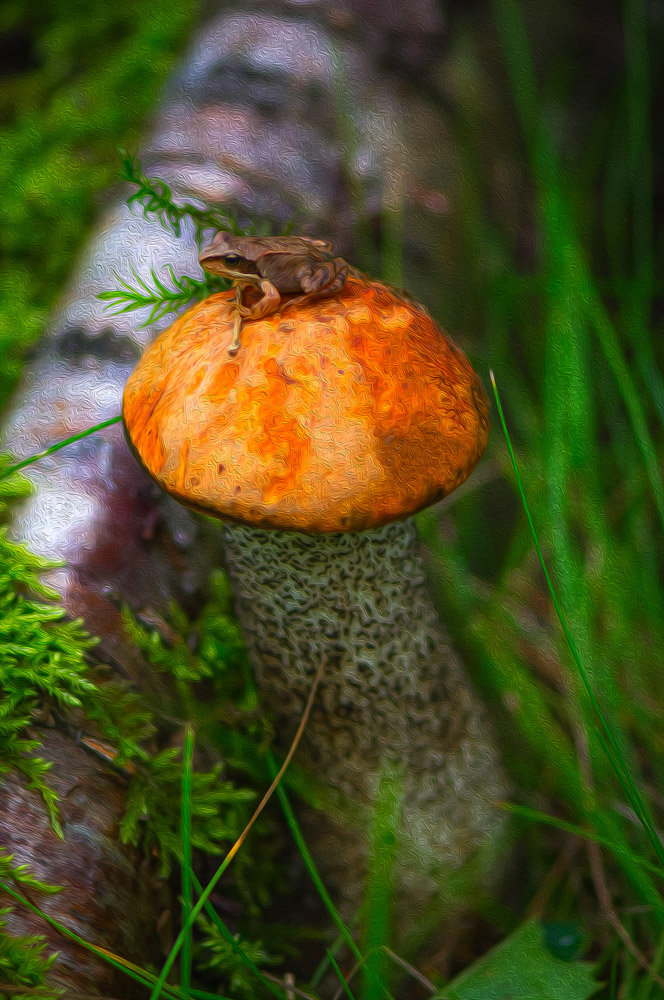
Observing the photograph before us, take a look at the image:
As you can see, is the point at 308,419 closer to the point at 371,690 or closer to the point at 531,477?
the point at 371,690

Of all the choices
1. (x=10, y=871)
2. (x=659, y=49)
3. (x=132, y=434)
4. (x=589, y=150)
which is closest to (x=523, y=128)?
(x=589, y=150)

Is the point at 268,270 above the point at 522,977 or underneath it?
above

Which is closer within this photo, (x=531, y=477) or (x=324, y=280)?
(x=324, y=280)

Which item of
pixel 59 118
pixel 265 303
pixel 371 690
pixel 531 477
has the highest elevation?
pixel 265 303

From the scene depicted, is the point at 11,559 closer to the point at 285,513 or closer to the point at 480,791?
the point at 285,513

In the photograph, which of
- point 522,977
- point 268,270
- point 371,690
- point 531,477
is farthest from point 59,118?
point 522,977

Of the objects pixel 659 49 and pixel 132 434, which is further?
pixel 659 49

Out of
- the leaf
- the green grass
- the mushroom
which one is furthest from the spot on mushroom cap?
the leaf
